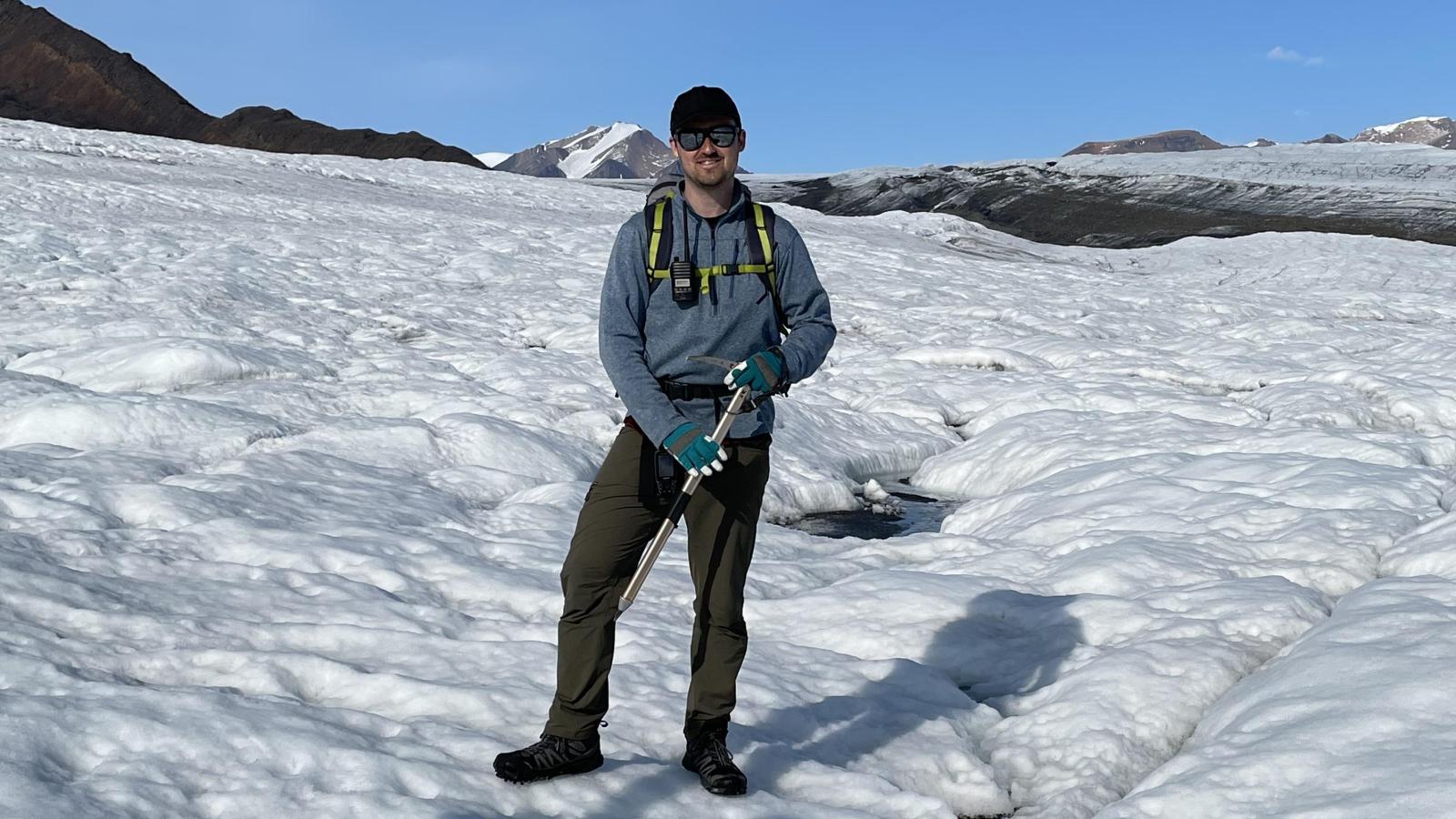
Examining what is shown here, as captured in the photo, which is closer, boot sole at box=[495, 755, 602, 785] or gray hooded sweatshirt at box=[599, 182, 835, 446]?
boot sole at box=[495, 755, 602, 785]

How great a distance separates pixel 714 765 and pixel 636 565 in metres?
0.80

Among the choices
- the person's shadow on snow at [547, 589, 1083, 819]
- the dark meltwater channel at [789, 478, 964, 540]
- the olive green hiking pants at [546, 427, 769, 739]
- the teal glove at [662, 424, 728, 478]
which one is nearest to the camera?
the teal glove at [662, 424, 728, 478]

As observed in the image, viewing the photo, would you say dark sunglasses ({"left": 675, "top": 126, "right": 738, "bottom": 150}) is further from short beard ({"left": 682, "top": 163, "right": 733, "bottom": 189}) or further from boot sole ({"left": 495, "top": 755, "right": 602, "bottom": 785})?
boot sole ({"left": 495, "top": 755, "right": 602, "bottom": 785})

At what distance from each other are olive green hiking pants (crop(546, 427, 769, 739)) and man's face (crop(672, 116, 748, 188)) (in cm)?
95

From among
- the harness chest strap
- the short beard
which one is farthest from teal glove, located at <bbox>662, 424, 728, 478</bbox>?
the short beard

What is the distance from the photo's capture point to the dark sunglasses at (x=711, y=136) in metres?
3.69

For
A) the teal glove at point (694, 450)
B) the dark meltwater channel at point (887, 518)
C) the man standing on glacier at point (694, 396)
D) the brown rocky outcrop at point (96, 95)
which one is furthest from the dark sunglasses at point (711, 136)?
the brown rocky outcrop at point (96, 95)

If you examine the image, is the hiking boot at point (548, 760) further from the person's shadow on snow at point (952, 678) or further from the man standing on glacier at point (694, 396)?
the person's shadow on snow at point (952, 678)

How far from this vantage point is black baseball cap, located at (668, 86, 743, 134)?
3674mm

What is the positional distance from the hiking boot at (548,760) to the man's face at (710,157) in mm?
2073

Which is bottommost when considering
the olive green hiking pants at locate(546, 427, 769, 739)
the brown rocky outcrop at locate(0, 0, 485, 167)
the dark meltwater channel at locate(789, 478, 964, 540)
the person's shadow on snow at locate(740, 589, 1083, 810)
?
the dark meltwater channel at locate(789, 478, 964, 540)

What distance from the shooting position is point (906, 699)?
16.6ft

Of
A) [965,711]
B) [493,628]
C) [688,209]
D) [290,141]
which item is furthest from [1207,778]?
[290,141]

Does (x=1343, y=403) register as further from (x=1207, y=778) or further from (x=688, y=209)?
(x=688, y=209)
